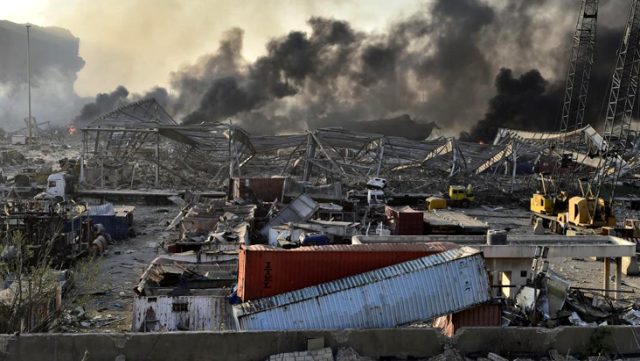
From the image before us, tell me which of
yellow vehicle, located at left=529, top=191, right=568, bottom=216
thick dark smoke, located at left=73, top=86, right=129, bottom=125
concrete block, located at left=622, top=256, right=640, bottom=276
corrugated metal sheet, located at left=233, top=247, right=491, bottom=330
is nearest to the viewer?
corrugated metal sheet, located at left=233, top=247, right=491, bottom=330

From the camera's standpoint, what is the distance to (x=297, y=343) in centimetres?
807

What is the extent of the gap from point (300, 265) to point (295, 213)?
970 centimetres

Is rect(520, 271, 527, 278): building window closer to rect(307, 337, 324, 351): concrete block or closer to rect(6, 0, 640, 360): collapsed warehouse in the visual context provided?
rect(6, 0, 640, 360): collapsed warehouse

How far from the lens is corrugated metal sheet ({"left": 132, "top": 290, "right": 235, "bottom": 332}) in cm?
992

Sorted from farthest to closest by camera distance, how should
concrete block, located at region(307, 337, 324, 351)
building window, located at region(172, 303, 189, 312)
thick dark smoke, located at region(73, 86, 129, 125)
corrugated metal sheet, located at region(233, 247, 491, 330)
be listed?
thick dark smoke, located at region(73, 86, 129, 125) < building window, located at region(172, 303, 189, 312) < corrugated metal sheet, located at region(233, 247, 491, 330) < concrete block, located at region(307, 337, 324, 351)

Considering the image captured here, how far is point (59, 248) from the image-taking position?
1388cm

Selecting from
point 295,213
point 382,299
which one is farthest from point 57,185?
point 382,299

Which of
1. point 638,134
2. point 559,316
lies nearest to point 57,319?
point 559,316

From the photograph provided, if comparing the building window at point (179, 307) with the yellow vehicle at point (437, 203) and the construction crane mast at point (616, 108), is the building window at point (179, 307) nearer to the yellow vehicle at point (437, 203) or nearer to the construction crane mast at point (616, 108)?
the construction crane mast at point (616, 108)

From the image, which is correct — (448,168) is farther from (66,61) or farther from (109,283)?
(66,61)

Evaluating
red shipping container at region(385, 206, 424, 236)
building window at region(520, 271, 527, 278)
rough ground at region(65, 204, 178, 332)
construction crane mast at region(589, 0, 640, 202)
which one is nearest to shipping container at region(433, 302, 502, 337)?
building window at region(520, 271, 527, 278)

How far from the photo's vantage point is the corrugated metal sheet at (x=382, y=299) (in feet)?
Answer: 30.3

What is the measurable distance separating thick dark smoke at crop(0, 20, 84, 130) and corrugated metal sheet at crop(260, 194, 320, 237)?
7220cm

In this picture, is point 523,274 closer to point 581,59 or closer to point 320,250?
point 320,250
